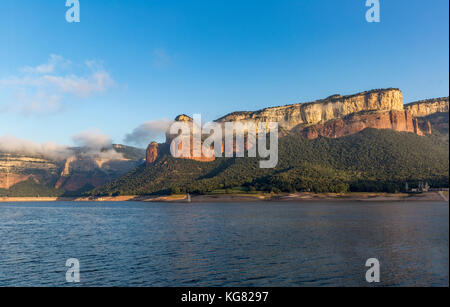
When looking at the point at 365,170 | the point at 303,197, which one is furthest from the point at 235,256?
the point at 365,170

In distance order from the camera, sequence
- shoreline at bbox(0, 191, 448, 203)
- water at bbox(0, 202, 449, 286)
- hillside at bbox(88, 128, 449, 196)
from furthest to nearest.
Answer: hillside at bbox(88, 128, 449, 196), shoreline at bbox(0, 191, 448, 203), water at bbox(0, 202, 449, 286)

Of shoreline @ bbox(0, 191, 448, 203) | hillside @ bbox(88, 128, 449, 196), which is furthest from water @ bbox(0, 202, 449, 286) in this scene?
hillside @ bbox(88, 128, 449, 196)

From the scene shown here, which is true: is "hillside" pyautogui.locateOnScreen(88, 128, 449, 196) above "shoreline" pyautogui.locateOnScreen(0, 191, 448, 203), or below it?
above

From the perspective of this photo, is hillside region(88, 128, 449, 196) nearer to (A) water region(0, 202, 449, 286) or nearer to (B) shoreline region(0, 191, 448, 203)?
(B) shoreline region(0, 191, 448, 203)

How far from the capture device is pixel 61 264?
3469cm

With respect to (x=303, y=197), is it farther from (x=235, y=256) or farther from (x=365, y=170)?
(x=235, y=256)

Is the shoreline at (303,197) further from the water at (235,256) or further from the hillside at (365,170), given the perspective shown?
the water at (235,256)

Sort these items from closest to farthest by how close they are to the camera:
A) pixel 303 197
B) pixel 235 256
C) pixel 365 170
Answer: pixel 235 256
pixel 303 197
pixel 365 170

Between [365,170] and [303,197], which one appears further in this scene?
[365,170]

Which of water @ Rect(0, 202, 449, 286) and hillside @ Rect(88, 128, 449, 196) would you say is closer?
water @ Rect(0, 202, 449, 286)

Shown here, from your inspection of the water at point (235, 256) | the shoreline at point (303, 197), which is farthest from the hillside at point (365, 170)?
the water at point (235, 256)

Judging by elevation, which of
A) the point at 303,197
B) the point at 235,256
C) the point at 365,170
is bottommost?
the point at 235,256

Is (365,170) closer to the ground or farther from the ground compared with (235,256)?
farther from the ground
